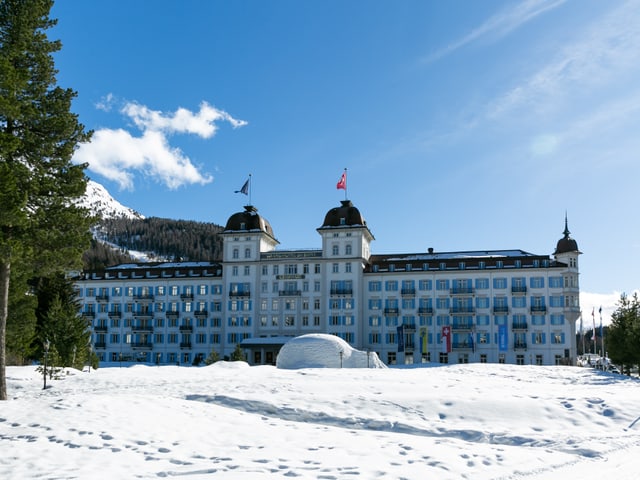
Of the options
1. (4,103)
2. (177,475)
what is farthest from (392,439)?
(4,103)

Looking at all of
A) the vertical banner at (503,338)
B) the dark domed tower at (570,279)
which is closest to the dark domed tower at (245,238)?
the vertical banner at (503,338)

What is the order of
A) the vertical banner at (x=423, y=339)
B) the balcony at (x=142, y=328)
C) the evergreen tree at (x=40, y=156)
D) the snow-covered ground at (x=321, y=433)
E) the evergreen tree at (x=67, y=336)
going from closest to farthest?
1. the snow-covered ground at (x=321, y=433)
2. the evergreen tree at (x=40, y=156)
3. the evergreen tree at (x=67, y=336)
4. the vertical banner at (x=423, y=339)
5. the balcony at (x=142, y=328)

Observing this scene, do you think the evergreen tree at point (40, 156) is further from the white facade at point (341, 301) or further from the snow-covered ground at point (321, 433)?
the white facade at point (341, 301)

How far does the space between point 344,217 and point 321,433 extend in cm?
6991

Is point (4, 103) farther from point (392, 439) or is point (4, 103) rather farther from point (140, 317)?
point (140, 317)

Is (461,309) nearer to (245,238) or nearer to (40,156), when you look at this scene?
(245,238)

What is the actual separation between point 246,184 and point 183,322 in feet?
77.8

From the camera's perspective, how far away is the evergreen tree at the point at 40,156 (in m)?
22.3

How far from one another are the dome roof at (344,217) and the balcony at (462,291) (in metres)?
15.3

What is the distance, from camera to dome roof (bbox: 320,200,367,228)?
85625 millimetres

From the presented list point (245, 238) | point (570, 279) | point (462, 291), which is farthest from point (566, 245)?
point (245, 238)

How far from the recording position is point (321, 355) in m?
42.4

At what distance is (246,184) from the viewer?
8244cm

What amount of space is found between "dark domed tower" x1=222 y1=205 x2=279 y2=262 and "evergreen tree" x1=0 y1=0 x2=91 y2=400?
2487 inches
